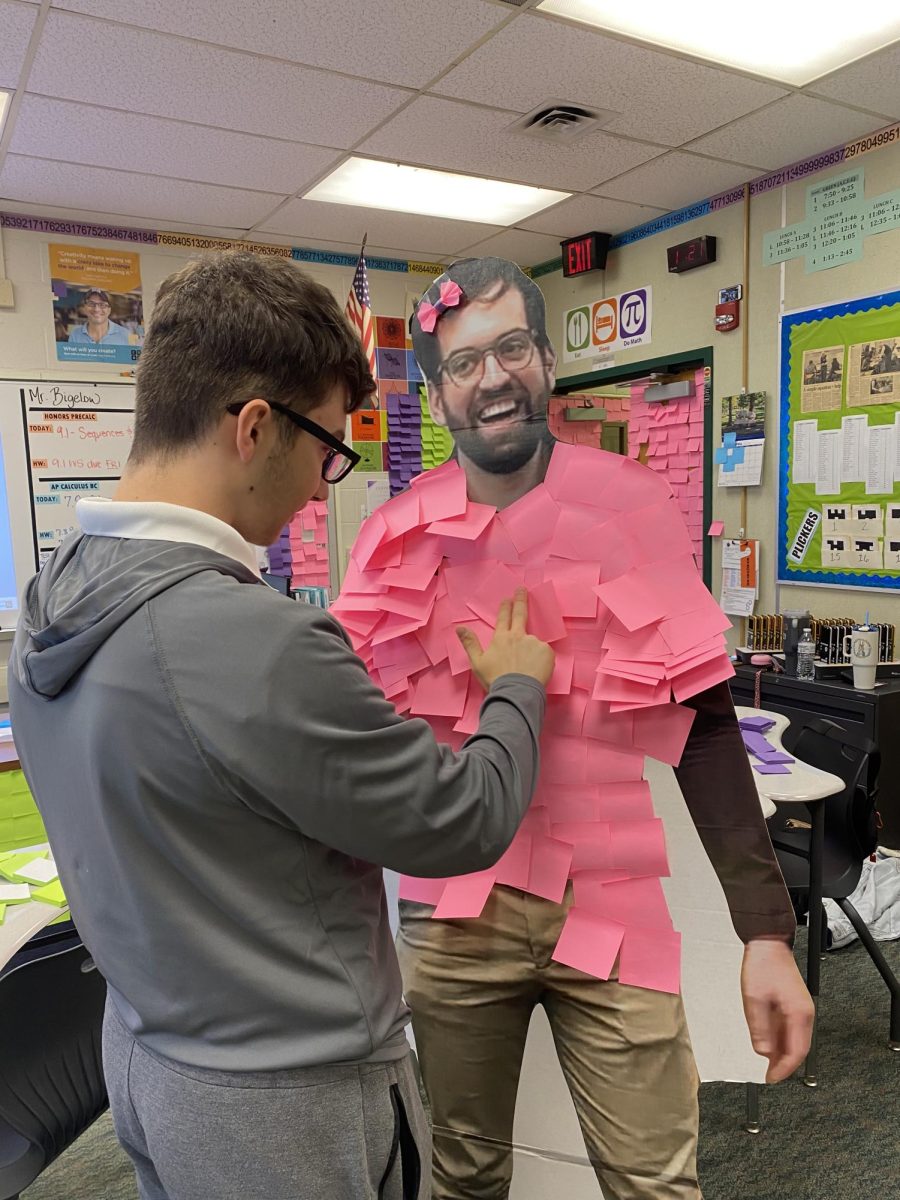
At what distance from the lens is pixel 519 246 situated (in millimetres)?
3900

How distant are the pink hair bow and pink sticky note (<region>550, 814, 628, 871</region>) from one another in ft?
2.00

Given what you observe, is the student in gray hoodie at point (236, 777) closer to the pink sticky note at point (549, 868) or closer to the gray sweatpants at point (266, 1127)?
the gray sweatpants at point (266, 1127)

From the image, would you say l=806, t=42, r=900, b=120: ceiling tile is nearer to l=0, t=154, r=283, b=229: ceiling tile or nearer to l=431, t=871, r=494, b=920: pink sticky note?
l=0, t=154, r=283, b=229: ceiling tile

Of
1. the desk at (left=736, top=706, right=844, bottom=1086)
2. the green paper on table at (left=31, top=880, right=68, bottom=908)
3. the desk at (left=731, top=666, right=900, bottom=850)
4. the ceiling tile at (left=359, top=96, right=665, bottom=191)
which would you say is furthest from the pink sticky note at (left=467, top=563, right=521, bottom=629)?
the ceiling tile at (left=359, top=96, right=665, bottom=191)

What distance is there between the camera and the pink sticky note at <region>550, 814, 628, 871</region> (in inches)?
38.9

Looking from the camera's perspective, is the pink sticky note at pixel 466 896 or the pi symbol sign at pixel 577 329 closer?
the pink sticky note at pixel 466 896

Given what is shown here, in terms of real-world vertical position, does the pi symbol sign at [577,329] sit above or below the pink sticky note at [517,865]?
above

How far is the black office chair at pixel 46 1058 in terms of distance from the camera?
4.55ft

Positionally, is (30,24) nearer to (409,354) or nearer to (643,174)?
(409,354)

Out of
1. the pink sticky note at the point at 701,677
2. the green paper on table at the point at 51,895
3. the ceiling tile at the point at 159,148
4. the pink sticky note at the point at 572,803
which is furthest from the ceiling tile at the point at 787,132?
the green paper on table at the point at 51,895

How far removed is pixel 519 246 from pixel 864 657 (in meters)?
2.33

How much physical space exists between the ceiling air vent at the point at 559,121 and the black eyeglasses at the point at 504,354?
6.40 ft

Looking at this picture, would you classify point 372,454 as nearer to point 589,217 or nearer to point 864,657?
point 864,657

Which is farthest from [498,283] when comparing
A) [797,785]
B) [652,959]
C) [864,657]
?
[864,657]
